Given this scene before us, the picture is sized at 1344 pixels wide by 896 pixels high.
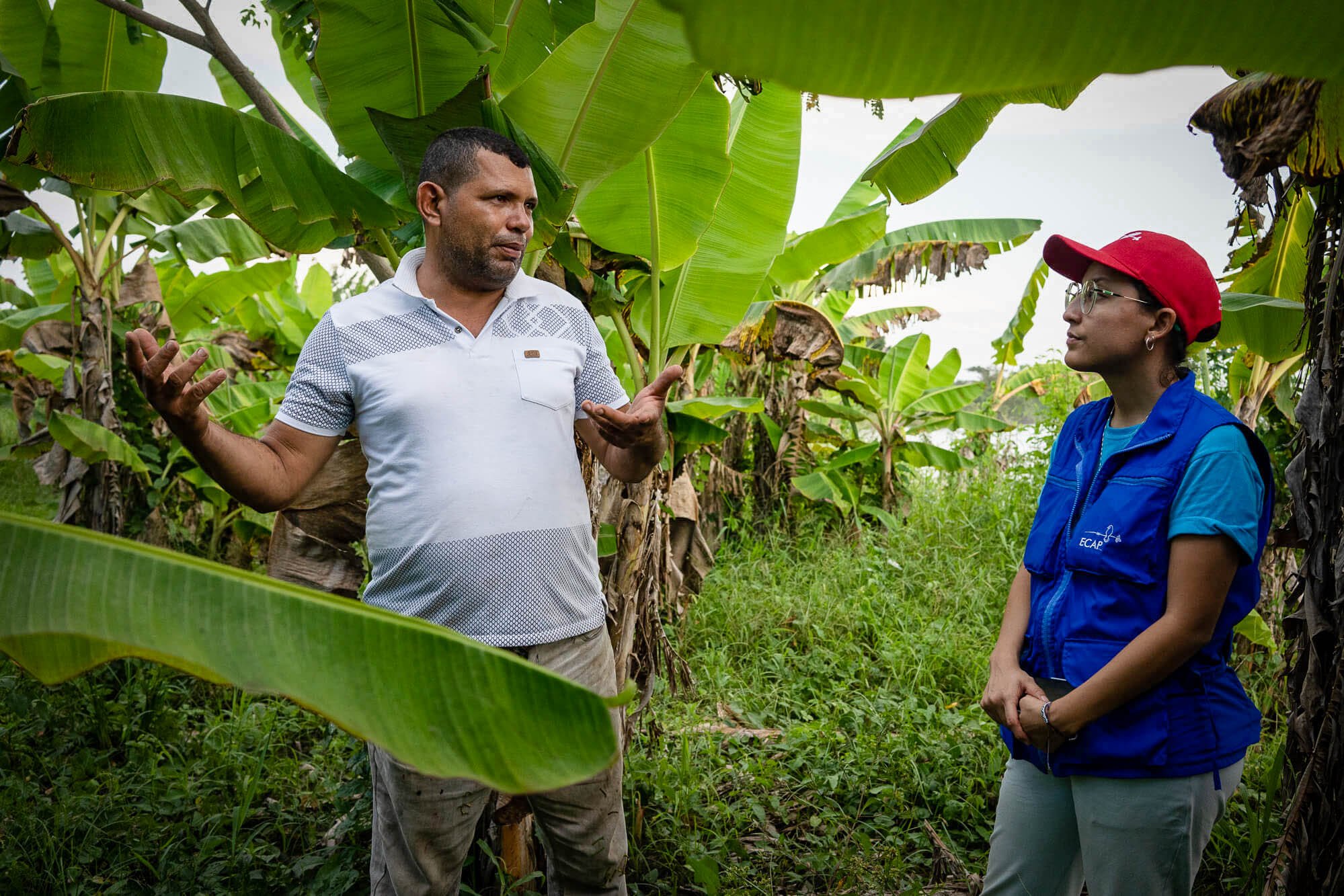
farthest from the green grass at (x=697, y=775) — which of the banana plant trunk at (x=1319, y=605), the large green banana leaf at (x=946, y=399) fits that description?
the large green banana leaf at (x=946, y=399)

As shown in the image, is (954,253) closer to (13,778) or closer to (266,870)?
(266,870)

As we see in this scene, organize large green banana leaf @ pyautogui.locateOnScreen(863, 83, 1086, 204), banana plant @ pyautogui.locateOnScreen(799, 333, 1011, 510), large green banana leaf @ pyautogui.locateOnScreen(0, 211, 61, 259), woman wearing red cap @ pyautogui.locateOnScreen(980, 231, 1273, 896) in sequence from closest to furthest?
woman wearing red cap @ pyautogui.locateOnScreen(980, 231, 1273, 896), large green banana leaf @ pyautogui.locateOnScreen(863, 83, 1086, 204), large green banana leaf @ pyautogui.locateOnScreen(0, 211, 61, 259), banana plant @ pyautogui.locateOnScreen(799, 333, 1011, 510)

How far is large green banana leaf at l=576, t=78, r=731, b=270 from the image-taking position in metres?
2.81

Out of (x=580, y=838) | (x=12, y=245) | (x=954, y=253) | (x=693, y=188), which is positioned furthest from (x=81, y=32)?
(x=954, y=253)

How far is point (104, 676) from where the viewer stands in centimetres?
424

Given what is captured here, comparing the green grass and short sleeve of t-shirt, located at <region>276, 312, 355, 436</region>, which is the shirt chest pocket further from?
the green grass

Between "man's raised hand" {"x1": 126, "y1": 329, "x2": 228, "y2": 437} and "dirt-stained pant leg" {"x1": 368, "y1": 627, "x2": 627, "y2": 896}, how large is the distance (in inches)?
32.7

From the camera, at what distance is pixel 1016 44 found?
0.64 meters

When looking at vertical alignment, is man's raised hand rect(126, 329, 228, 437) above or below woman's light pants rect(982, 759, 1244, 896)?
above

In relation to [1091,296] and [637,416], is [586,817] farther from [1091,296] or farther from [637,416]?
[1091,296]

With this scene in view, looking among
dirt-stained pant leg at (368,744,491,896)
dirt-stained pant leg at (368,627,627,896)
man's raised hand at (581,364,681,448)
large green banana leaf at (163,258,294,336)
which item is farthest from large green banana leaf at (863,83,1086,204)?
large green banana leaf at (163,258,294,336)

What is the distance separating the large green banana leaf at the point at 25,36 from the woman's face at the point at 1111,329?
3709mm

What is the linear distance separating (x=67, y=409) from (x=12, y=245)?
930 millimetres

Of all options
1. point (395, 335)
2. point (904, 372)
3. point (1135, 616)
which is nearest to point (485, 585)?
point (395, 335)
